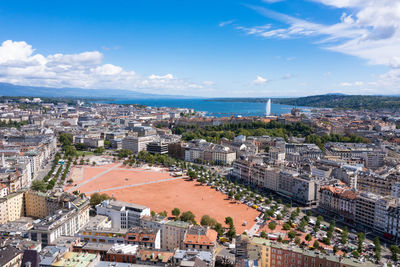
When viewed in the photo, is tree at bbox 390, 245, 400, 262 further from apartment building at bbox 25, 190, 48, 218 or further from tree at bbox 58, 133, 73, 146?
tree at bbox 58, 133, 73, 146

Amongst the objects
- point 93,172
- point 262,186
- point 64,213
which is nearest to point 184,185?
point 262,186

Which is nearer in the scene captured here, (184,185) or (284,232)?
Answer: (284,232)

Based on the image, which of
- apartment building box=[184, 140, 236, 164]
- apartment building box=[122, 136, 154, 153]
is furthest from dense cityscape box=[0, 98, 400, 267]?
apartment building box=[122, 136, 154, 153]

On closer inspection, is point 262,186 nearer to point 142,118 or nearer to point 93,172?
point 93,172

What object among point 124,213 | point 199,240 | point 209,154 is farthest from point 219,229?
point 209,154

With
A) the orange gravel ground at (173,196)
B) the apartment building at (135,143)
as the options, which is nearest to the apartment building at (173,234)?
the orange gravel ground at (173,196)

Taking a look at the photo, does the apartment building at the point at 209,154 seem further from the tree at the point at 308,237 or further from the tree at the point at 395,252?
the tree at the point at 395,252
